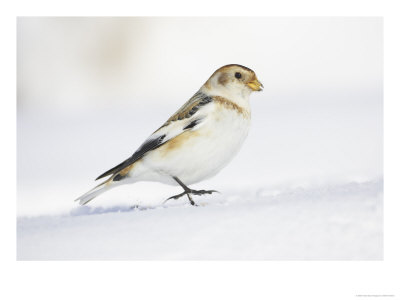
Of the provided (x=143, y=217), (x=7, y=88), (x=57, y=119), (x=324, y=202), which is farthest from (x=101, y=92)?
(x=324, y=202)

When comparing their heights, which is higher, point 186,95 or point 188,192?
point 186,95

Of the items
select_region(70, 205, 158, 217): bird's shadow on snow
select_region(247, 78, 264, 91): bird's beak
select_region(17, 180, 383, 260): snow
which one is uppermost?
select_region(247, 78, 264, 91): bird's beak

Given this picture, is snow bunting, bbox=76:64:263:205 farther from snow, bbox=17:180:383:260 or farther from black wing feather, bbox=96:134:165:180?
snow, bbox=17:180:383:260

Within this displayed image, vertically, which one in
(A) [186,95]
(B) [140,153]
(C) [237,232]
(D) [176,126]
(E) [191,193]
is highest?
(A) [186,95]

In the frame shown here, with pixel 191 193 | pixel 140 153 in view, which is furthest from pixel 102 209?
pixel 191 193

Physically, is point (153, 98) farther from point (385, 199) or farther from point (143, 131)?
point (385, 199)

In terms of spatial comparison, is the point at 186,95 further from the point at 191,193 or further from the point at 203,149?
the point at 191,193

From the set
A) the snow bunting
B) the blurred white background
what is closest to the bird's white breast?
the snow bunting

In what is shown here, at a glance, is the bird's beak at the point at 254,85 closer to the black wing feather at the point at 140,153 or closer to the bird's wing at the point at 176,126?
the bird's wing at the point at 176,126
